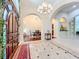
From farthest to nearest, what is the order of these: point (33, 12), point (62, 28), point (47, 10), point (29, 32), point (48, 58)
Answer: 1. point (62, 28)
2. point (29, 32)
3. point (33, 12)
4. point (47, 10)
5. point (48, 58)

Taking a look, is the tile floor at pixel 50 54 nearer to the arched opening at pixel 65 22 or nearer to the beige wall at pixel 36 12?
the beige wall at pixel 36 12

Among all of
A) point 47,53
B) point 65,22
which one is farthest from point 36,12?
point 47,53

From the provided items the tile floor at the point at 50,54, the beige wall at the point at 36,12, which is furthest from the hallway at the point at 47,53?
the beige wall at the point at 36,12

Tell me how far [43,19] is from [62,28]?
21.7 feet

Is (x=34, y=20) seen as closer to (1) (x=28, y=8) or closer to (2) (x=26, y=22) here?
(2) (x=26, y=22)

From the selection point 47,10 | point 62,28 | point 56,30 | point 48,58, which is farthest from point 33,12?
point 48,58

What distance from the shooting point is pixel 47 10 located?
1085 centimetres

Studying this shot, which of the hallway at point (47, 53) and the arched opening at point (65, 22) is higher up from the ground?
the arched opening at point (65, 22)

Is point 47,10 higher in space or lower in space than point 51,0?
lower

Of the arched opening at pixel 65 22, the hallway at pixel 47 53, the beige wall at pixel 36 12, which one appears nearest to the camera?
the hallway at pixel 47 53

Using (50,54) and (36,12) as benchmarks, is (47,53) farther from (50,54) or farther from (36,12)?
(36,12)

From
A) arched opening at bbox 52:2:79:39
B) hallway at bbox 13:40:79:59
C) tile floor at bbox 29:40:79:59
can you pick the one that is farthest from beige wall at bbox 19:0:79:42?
tile floor at bbox 29:40:79:59

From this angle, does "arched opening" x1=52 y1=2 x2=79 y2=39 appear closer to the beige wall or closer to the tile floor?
the beige wall

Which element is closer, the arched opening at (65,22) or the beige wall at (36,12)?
the beige wall at (36,12)
